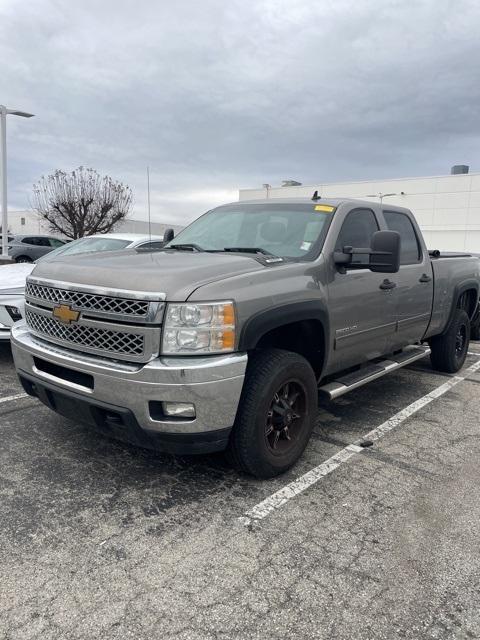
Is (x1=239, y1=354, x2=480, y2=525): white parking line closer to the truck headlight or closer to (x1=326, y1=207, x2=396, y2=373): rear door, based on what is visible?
(x1=326, y1=207, x2=396, y2=373): rear door

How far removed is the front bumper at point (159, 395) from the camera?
2.81 meters

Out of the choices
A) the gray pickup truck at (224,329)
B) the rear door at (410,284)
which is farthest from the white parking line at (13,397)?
the rear door at (410,284)

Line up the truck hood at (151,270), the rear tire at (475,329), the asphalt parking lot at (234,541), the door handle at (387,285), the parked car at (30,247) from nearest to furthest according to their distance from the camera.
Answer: the asphalt parking lot at (234,541)
the truck hood at (151,270)
the door handle at (387,285)
the rear tire at (475,329)
the parked car at (30,247)

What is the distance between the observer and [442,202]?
4509 cm

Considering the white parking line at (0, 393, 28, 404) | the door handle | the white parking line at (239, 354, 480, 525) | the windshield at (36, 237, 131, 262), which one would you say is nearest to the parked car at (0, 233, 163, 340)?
the windshield at (36, 237, 131, 262)

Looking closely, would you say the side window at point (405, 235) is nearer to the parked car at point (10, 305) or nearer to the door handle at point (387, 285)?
the door handle at point (387, 285)

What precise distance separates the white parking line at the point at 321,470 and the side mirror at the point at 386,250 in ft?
4.75

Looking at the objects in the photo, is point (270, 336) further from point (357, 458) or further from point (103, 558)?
point (103, 558)

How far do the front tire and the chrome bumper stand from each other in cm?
16

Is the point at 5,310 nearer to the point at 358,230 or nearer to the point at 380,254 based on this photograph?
the point at 358,230

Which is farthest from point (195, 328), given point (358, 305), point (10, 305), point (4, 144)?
point (4, 144)

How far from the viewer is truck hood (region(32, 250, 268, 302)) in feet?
9.53

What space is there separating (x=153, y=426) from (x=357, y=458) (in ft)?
5.76

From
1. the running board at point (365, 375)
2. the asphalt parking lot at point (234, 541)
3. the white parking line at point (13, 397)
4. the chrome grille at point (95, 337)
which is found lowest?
the asphalt parking lot at point (234, 541)
